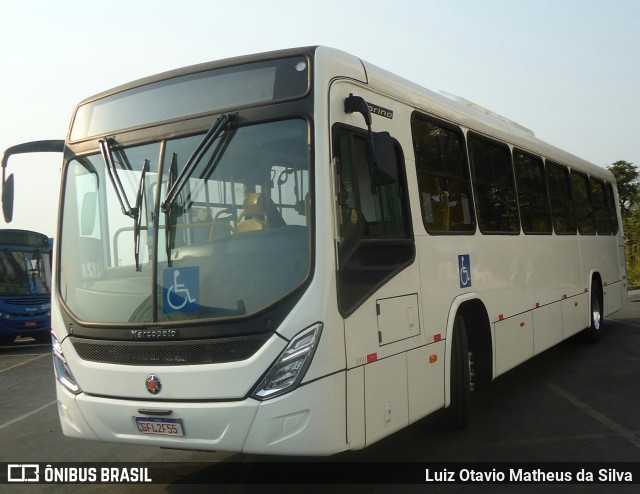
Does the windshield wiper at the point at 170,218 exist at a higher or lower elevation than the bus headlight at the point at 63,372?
higher

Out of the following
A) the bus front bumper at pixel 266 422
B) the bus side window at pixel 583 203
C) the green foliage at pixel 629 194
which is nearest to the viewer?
the bus front bumper at pixel 266 422

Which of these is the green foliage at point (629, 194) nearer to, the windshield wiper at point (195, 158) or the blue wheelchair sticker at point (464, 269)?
the blue wheelchair sticker at point (464, 269)

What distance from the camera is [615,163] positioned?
2405 inches

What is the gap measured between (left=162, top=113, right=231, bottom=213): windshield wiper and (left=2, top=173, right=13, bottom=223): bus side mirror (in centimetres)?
167

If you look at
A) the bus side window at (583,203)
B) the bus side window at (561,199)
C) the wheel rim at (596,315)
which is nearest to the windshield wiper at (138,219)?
the bus side window at (561,199)

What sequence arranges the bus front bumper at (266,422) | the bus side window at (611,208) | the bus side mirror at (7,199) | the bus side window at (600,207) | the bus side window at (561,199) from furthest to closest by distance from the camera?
the bus side window at (611,208)
the bus side window at (600,207)
the bus side window at (561,199)
the bus side mirror at (7,199)
the bus front bumper at (266,422)

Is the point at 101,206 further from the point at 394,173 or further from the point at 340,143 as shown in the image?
the point at 394,173

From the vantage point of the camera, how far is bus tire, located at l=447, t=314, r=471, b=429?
19.9ft

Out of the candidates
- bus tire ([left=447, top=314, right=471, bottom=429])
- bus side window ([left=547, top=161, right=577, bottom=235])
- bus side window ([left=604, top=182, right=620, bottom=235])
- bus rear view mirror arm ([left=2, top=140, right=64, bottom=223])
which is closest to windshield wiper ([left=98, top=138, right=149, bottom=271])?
bus rear view mirror arm ([left=2, top=140, right=64, bottom=223])

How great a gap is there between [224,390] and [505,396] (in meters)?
4.41

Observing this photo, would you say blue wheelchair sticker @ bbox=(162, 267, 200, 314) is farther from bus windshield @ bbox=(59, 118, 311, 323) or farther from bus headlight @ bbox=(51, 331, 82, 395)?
bus headlight @ bbox=(51, 331, 82, 395)

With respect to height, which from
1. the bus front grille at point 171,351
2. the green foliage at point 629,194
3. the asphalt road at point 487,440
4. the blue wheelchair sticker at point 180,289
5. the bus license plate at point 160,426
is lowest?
the asphalt road at point 487,440

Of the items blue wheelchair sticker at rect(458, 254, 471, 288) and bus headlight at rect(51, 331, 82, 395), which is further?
blue wheelchair sticker at rect(458, 254, 471, 288)

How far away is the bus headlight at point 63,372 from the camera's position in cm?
497
